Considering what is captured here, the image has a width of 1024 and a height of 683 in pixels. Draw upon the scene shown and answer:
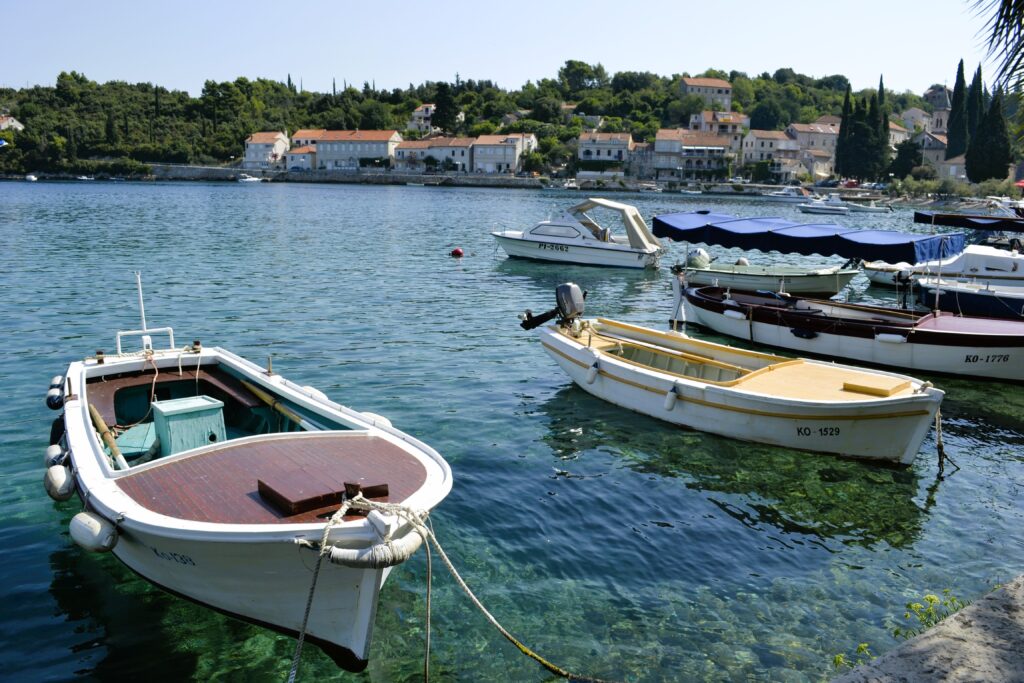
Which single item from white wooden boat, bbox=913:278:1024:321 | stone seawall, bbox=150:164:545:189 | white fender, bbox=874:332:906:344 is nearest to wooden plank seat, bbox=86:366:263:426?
white fender, bbox=874:332:906:344

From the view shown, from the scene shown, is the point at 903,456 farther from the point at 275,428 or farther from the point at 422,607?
the point at 275,428

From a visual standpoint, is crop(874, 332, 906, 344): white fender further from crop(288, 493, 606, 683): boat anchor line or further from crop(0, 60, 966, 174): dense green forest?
crop(0, 60, 966, 174): dense green forest

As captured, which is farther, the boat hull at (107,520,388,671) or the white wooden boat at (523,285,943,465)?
the white wooden boat at (523,285,943,465)

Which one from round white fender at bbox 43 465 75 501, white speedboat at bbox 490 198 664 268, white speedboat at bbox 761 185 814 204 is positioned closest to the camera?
round white fender at bbox 43 465 75 501

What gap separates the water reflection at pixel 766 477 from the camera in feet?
33.6

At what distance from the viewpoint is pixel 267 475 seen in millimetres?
7285

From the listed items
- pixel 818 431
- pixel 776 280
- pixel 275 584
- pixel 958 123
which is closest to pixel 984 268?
pixel 776 280

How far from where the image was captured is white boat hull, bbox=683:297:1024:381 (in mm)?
16859

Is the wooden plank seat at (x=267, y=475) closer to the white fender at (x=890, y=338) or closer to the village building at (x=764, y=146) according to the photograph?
the white fender at (x=890, y=338)

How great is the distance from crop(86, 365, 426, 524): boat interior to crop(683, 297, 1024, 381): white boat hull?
526 inches

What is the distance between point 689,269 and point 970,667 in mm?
21829

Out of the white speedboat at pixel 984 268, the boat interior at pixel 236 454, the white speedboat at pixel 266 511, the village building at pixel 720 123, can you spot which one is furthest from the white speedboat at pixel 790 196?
the white speedboat at pixel 266 511

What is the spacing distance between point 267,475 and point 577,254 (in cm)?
3000

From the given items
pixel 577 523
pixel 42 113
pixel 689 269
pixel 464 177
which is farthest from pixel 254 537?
pixel 42 113
